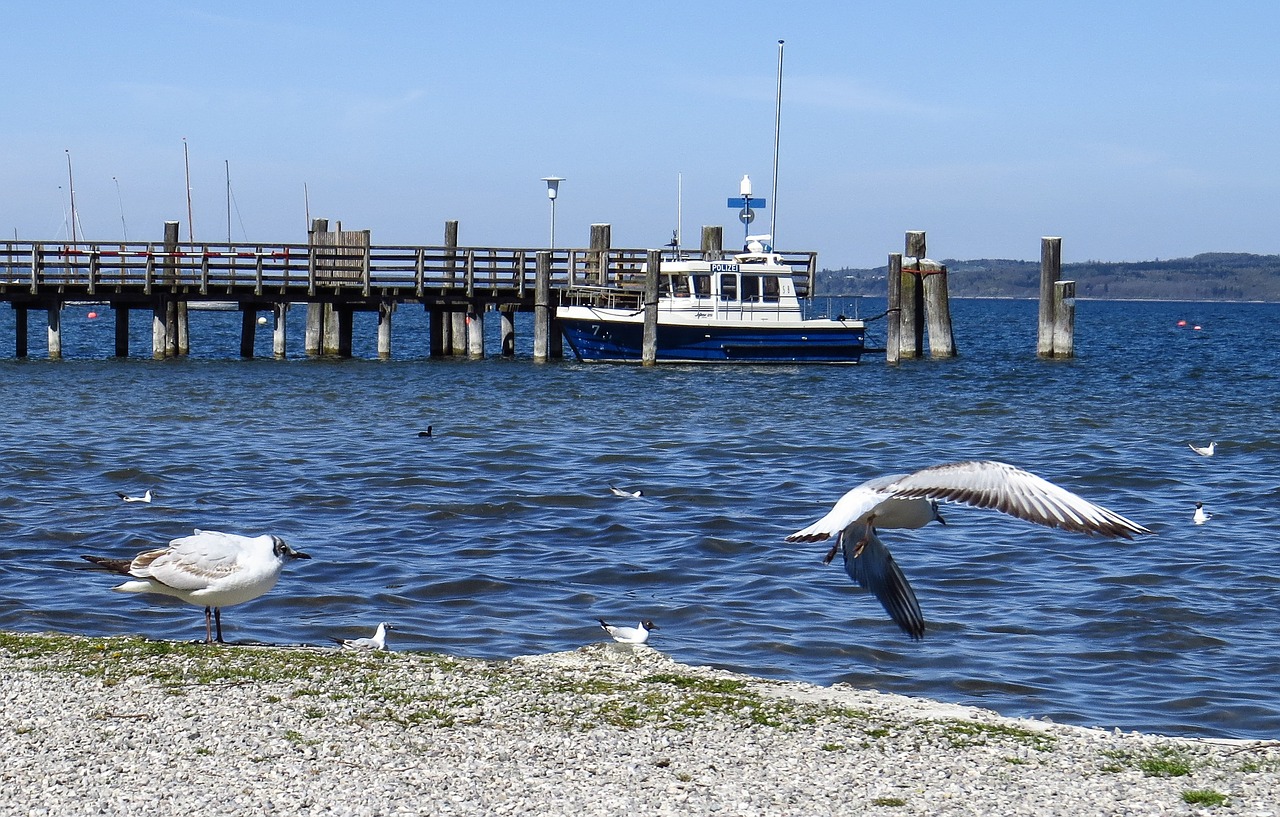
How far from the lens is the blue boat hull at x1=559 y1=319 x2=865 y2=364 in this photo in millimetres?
31719

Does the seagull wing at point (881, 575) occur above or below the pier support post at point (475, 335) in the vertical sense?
above

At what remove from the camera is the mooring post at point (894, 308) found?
33.8 meters

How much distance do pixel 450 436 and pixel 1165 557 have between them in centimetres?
1106

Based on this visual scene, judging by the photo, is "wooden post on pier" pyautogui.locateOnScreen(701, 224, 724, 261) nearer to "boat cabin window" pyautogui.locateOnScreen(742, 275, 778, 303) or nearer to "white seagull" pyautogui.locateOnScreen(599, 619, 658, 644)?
"boat cabin window" pyautogui.locateOnScreen(742, 275, 778, 303)

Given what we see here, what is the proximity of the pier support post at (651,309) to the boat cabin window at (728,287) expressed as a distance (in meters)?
1.39

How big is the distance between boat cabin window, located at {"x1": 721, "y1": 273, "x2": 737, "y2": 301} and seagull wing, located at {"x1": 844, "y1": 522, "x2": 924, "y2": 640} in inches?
970

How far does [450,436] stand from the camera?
20.9 meters

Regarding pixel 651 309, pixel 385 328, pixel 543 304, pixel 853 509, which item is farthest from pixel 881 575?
pixel 385 328

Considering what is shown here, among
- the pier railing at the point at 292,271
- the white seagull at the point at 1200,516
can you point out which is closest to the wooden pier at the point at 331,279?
the pier railing at the point at 292,271

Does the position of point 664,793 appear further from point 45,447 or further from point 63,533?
point 45,447

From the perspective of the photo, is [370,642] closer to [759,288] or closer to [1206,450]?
[1206,450]

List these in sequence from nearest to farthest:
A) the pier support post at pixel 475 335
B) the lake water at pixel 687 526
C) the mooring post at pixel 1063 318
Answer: the lake water at pixel 687 526
the mooring post at pixel 1063 318
the pier support post at pixel 475 335

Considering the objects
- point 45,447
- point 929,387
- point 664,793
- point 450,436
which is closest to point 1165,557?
point 664,793

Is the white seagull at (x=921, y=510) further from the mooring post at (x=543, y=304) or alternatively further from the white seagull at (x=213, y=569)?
the mooring post at (x=543, y=304)
